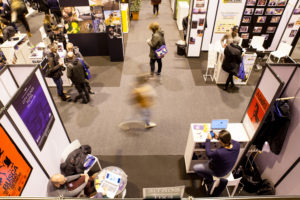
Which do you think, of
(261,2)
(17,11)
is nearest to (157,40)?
(261,2)

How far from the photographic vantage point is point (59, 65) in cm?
469

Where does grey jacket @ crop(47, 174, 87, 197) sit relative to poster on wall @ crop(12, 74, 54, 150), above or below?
below

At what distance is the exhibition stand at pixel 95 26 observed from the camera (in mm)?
5988

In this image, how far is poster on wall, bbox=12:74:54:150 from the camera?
2281mm

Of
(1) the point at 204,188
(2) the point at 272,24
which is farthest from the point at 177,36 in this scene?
(1) the point at 204,188

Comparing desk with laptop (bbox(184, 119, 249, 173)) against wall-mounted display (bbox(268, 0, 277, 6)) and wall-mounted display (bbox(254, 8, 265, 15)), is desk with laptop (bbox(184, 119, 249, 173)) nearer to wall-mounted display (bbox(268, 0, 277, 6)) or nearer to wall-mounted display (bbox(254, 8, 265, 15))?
wall-mounted display (bbox(254, 8, 265, 15))

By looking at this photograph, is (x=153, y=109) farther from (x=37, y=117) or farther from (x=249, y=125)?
(x=37, y=117)

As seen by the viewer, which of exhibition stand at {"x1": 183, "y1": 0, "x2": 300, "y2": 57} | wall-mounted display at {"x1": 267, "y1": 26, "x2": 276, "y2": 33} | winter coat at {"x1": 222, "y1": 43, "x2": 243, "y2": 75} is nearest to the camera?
winter coat at {"x1": 222, "y1": 43, "x2": 243, "y2": 75}

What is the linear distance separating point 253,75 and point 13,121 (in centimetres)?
612

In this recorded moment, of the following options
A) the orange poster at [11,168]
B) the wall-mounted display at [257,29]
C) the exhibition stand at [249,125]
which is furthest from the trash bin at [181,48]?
the orange poster at [11,168]

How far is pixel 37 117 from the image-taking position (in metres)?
2.59

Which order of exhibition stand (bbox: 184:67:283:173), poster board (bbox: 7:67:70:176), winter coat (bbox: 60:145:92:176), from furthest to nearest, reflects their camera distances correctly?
winter coat (bbox: 60:145:92:176)
exhibition stand (bbox: 184:67:283:173)
poster board (bbox: 7:67:70:176)

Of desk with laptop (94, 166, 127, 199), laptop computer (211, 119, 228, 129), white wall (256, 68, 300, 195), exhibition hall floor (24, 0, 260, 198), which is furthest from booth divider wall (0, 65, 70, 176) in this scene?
white wall (256, 68, 300, 195)

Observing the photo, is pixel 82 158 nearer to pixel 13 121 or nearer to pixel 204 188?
pixel 13 121
